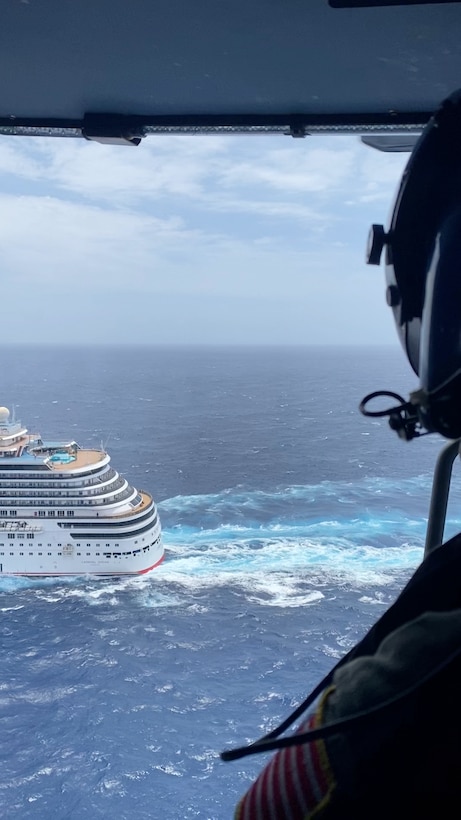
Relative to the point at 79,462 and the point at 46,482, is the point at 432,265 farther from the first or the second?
the point at 79,462

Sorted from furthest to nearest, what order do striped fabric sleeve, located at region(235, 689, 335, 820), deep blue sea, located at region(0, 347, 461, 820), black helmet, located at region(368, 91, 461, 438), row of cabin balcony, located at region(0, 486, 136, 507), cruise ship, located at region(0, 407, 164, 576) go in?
row of cabin balcony, located at region(0, 486, 136, 507)
cruise ship, located at region(0, 407, 164, 576)
deep blue sea, located at region(0, 347, 461, 820)
black helmet, located at region(368, 91, 461, 438)
striped fabric sleeve, located at region(235, 689, 335, 820)

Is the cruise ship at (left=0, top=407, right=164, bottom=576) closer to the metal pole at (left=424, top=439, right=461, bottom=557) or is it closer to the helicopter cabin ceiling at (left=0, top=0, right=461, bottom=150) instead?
the helicopter cabin ceiling at (left=0, top=0, right=461, bottom=150)

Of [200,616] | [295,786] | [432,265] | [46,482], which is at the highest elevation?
[432,265]

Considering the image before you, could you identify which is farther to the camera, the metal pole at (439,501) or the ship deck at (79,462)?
the ship deck at (79,462)

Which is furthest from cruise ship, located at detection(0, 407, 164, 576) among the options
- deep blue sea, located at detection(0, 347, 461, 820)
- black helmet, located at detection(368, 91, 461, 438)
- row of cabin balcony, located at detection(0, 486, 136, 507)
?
black helmet, located at detection(368, 91, 461, 438)

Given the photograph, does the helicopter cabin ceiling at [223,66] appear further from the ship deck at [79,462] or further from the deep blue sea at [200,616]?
the ship deck at [79,462]

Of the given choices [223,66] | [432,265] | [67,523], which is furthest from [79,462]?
[432,265]

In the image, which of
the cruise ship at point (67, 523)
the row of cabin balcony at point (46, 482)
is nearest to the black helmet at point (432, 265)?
the cruise ship at point (67, 523)
